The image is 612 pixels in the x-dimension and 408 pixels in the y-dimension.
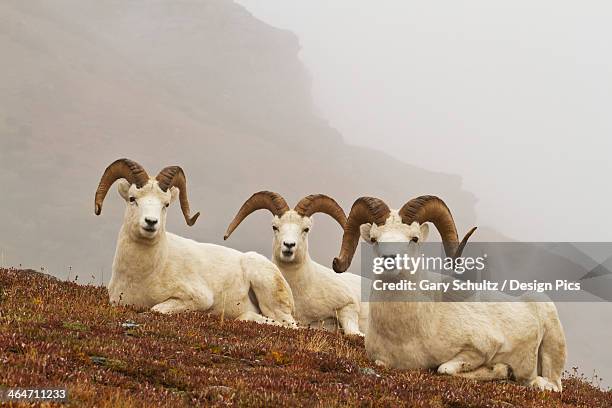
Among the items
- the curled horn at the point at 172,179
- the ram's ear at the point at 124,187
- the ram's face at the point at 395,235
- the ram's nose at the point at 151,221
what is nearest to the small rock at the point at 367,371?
the ram's face at the point at 395,235

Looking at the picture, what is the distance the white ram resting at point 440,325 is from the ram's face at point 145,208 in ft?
14.8

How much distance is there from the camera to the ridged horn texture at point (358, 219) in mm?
11281

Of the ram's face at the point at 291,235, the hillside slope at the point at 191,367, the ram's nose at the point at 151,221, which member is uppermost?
the ram's face at the point at 291,235

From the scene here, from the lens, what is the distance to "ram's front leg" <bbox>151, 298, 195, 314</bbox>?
15.1 m

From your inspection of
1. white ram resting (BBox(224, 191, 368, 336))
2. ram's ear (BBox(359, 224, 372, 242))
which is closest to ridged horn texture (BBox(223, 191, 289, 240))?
white ram resting (BBox(224, 191, 368, 336))

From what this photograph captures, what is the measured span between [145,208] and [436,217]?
636cm

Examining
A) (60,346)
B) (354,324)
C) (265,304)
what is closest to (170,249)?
(265,304)

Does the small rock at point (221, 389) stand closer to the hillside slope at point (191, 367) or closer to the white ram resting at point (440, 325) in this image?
the hillside slope at point (191, 367)

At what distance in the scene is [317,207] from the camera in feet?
63.2

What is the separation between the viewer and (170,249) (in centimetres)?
1644

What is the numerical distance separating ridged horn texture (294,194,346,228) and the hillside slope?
550cm

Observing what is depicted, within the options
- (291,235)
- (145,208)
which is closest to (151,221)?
(145,208)

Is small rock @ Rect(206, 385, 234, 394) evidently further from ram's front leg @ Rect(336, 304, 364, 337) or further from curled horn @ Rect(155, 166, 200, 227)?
ram's front leg @ Rect(336, 304, 364, 337)

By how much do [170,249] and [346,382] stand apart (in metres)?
8.08
